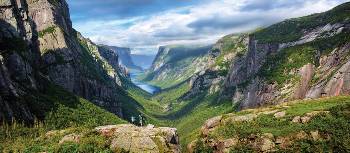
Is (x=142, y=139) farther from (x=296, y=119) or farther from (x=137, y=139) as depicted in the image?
(x=296, y=119)

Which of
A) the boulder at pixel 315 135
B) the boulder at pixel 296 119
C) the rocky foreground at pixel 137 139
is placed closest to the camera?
the rocky foreground at pixel 137 139

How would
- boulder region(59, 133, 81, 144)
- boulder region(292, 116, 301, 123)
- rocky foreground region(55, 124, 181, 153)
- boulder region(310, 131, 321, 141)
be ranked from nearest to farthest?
rocky foreground region(55, 124, 181, 153)
boulder region(59, 133, 81, 144)
boulder region(310, 131, 321, 141)
boulder region(292, 116, 301, 123)

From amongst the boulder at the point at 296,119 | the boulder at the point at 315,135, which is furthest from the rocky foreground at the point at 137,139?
the boulder at the point at 296,119

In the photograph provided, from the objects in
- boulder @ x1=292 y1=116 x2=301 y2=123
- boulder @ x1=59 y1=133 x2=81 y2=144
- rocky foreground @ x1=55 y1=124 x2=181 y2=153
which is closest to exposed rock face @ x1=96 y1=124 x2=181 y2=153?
rocky foreground @ x1=55 y1=124 x2=181 y2=153

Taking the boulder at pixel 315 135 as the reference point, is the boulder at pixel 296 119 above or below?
above

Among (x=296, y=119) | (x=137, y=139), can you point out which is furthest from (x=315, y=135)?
(x=137, y=139)

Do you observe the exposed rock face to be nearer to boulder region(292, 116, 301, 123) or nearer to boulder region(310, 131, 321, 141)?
boulder region(310, 131, 321, 141)

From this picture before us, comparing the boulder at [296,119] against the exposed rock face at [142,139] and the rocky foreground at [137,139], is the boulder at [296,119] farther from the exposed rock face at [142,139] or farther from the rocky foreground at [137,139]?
the exposed rock face at [142,139]

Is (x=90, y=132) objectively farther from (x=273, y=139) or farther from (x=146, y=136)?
(x=273, y=139)
